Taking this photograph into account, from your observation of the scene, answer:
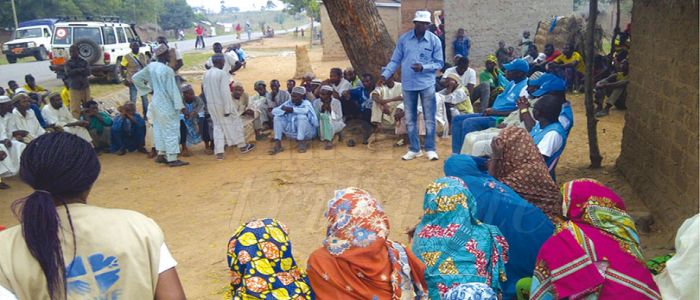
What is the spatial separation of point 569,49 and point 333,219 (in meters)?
9.81

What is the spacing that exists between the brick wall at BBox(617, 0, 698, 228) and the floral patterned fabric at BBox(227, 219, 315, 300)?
3.23 meters

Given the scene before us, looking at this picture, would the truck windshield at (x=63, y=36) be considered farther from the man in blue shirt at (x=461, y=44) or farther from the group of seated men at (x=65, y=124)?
the man in blue shirt at (x=461, y=44)

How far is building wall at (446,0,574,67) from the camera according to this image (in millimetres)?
15562

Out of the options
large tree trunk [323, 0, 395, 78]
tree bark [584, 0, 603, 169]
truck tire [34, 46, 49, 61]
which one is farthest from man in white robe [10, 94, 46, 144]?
truck tire [34, 46, 49, 61]

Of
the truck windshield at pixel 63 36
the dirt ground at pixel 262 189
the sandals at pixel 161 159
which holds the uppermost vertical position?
the truck windshield at pixel 63 36

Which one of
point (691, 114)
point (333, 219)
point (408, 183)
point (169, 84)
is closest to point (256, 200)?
point (408, 183)

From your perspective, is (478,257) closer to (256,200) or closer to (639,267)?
(639,267)

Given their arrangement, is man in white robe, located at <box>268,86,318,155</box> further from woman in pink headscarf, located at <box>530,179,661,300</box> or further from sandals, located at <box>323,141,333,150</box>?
woman in pink headscarf, located at <box>530,179,661,300</box>

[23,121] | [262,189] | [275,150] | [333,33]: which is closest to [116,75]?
[333,33]

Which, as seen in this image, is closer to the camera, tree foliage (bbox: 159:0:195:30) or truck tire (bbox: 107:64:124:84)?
truck tire (bbox: 107:64:124:84)

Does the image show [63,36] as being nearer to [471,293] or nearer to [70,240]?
[70,240]

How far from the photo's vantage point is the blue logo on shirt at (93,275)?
6.43ft

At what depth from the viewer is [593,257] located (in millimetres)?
2619

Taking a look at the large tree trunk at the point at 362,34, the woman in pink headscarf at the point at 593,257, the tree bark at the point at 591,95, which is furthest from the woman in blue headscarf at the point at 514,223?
the large tree trunk at the point at 362,34
